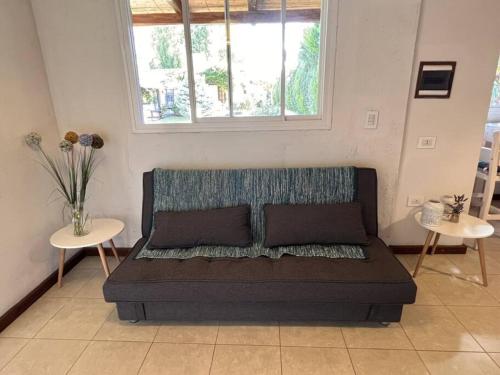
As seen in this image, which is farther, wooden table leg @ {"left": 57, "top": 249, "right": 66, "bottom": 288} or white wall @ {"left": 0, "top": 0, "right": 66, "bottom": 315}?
wooden table leg @ {"left": 57, "top": 249, "right": 66, "bottom": 288}

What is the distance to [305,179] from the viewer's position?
228cm

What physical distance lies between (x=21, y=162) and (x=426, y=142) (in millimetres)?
3000

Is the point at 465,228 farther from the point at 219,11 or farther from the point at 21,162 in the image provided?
the point at 21,162

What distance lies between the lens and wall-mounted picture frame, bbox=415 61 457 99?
87.9 inches

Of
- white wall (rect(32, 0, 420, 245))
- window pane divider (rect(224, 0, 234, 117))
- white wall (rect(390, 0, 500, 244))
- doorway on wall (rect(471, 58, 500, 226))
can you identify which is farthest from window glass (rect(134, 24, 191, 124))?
doorway on wall (rect(471, 58, 500, 226))

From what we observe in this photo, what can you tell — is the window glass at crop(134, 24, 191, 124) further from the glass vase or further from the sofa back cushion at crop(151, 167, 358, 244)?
the glass vase

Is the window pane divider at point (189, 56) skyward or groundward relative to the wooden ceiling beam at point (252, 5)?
groundward

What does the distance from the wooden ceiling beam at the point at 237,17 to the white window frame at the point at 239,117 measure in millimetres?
54

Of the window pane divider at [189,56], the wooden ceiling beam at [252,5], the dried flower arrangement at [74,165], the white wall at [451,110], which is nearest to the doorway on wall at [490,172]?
the white wall at [451,110]

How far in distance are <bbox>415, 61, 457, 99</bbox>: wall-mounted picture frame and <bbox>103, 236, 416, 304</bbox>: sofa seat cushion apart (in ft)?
4.42

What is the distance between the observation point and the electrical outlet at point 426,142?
2398 millimetres

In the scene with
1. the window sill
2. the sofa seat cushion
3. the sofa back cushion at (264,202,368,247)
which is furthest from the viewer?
the window sill

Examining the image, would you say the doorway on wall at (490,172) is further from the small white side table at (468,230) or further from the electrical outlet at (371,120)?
the electrical outlet at (371,120)

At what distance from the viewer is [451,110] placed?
7.66 ft
